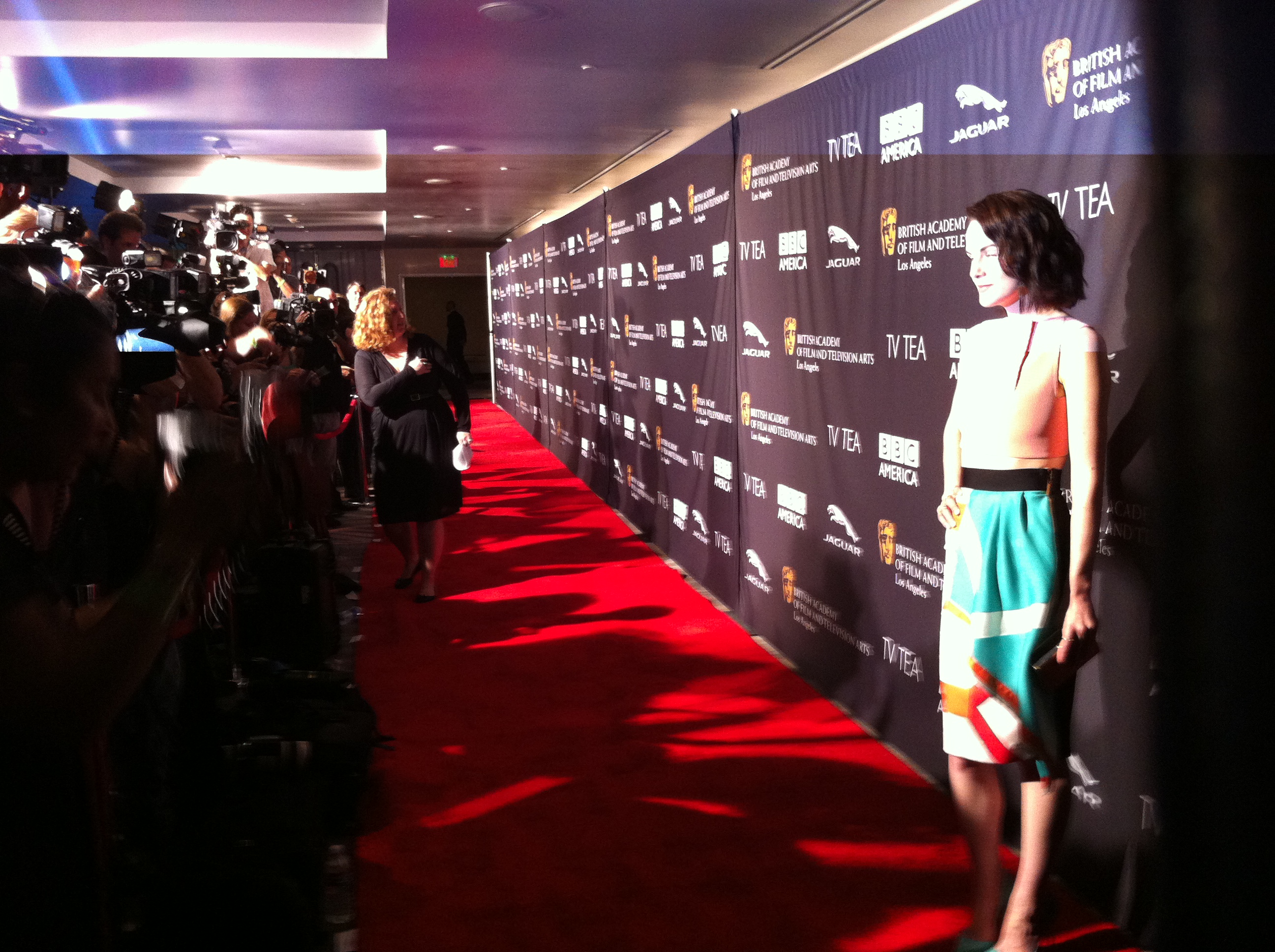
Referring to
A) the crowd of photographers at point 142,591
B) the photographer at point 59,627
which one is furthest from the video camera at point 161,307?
the photographer at point 59,627

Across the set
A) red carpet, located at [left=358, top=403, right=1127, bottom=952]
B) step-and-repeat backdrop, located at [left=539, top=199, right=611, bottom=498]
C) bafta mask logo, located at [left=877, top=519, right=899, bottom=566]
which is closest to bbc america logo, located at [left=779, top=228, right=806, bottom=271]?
bafta mask logo, located at [left=877, top=519, right=899, bottom=566]

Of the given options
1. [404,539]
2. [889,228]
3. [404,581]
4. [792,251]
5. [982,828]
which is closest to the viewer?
[982,828]

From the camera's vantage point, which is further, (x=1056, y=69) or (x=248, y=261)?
(x=248, y=261)

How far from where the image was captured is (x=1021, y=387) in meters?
2.14

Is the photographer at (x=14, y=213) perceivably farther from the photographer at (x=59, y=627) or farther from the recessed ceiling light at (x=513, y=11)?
the photographer at (x=59, y=627)

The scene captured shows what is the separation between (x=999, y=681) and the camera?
217 cm

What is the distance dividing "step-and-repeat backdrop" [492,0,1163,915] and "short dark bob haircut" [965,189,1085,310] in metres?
0.18

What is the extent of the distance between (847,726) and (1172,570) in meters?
1.73

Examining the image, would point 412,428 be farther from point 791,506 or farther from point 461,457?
point 791,506

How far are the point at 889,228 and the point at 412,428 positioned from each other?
8.93ft

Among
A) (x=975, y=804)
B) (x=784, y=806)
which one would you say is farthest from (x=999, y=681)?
(x=784, y=806)

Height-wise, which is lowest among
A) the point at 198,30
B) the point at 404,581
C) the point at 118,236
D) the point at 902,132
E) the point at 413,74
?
the point at 404,581

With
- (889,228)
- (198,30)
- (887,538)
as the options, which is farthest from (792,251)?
(198,30)

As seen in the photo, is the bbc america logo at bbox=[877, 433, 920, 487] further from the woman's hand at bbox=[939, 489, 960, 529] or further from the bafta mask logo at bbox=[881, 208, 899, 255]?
the woman's hand at bbox=[939, 489, 960, 529]
